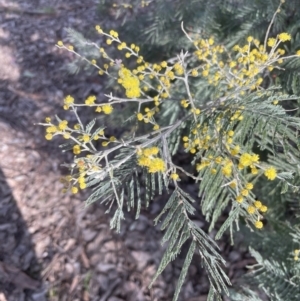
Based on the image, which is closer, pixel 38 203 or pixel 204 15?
pixel 204 15

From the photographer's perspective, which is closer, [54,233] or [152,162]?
[152,162]

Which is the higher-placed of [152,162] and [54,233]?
[152,162]

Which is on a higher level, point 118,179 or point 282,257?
point 118,179

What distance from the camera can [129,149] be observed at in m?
1.15

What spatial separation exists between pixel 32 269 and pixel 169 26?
1332mm

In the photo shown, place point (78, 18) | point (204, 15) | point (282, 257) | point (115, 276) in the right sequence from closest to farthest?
1. point (282, 257)
2. point (204, 15)
3. point (115, 276)
4. point (78, 18)

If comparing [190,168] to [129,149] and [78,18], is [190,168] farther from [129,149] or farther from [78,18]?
[78,18]

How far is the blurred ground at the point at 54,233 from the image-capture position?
2.02 metres

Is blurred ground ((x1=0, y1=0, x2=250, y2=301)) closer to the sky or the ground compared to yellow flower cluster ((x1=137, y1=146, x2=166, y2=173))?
closer to the ground

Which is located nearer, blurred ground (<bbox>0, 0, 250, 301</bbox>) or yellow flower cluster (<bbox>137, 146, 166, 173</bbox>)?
yellow flower cluster (<bbox>137, 146, 166, 173</bbox>)

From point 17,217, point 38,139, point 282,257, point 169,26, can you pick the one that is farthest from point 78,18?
point 282,257

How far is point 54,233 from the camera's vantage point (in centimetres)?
223

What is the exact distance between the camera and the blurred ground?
2021mm

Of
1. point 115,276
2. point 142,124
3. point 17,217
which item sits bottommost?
point 115,276
